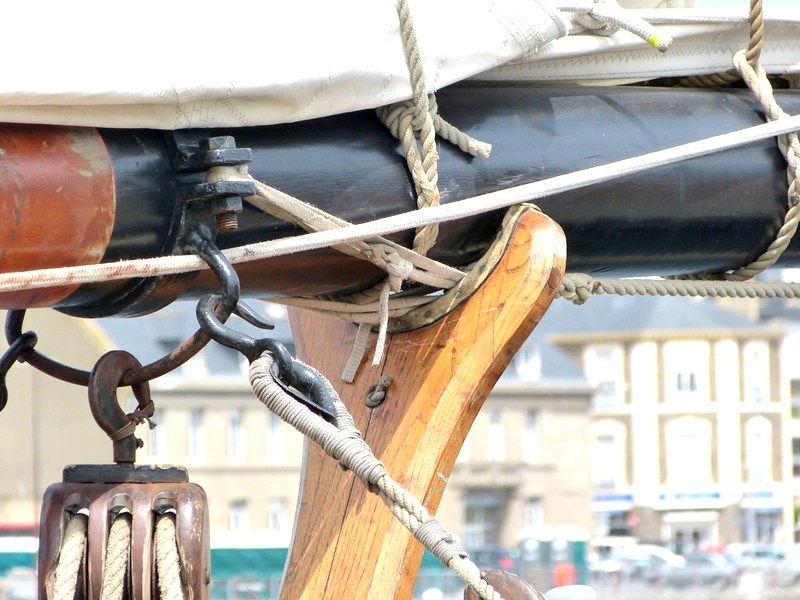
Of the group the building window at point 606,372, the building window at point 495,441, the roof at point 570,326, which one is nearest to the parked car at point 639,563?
the building window at point 495,441

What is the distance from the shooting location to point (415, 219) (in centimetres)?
96

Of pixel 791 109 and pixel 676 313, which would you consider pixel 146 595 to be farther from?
pixel 676 313

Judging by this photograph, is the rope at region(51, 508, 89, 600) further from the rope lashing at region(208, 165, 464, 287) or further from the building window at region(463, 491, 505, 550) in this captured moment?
the building window at region(463, 491, 505, 550)

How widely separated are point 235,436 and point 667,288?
2195 cm

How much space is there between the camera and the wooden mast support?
1.00m

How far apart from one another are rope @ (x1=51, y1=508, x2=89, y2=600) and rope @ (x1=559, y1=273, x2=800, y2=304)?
0.48 m

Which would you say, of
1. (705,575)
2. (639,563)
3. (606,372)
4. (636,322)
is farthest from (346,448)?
(606,372)

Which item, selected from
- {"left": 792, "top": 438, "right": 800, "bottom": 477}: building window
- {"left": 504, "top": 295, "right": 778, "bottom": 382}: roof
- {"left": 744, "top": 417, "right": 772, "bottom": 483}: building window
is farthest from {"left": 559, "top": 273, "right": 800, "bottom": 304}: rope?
{"left": 792, "top": 438, "right": 800, "bottom": 477}: building window

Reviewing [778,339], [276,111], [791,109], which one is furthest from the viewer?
[778,339]

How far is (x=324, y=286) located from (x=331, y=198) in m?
0.10

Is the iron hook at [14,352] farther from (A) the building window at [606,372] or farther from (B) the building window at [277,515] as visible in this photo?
(A) the building window at [606,372]

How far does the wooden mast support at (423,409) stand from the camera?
3.28 feet

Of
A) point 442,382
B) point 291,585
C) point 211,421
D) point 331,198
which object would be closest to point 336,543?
point 291,585

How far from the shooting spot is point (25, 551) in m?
16.4
